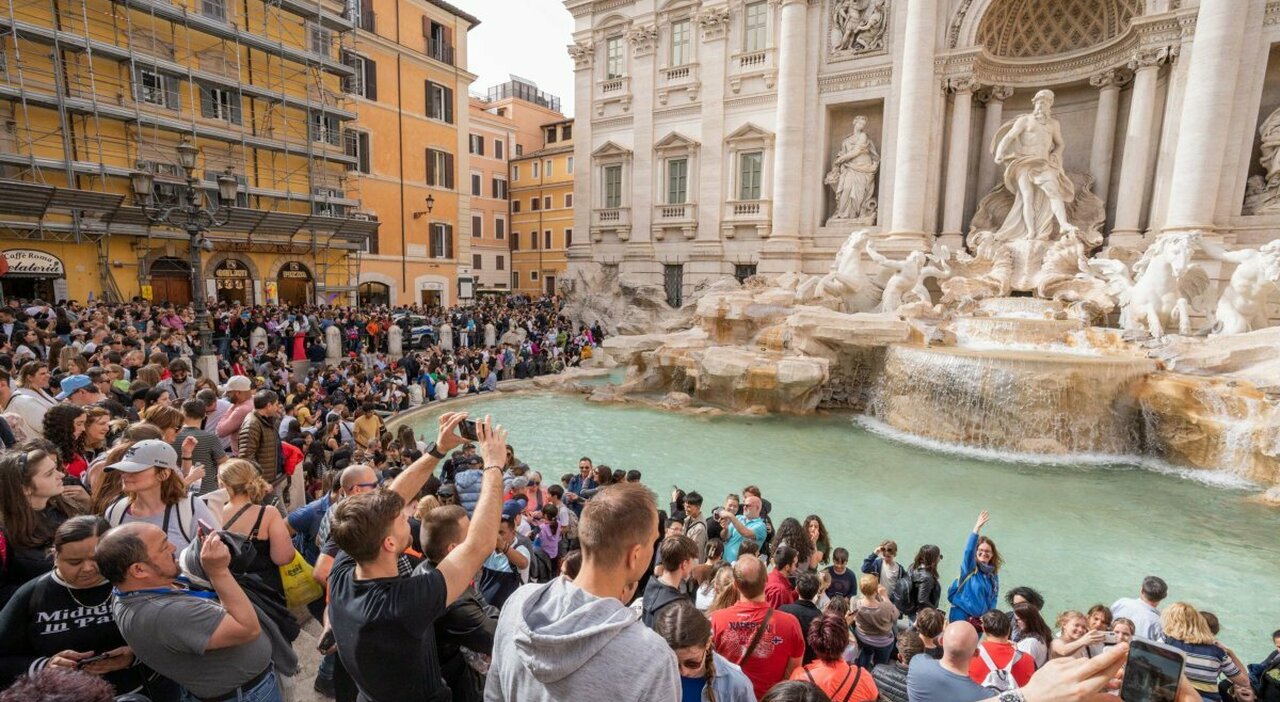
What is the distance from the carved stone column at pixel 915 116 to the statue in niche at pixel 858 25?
3.03 ft

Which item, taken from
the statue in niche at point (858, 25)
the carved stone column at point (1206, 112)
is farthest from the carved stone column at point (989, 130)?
the carved stone column at point (1206, 112)

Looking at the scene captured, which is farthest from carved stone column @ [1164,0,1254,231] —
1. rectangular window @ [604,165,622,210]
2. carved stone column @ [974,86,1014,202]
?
rectangular window @ [604,165,622,210]

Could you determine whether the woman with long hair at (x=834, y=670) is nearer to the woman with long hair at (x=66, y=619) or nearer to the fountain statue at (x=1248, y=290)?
the woman with long hair at (x=66, y=619)

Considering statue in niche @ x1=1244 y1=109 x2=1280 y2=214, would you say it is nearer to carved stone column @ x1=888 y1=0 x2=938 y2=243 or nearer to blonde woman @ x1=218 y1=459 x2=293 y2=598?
carved stone column @ x1=888 y1=0 x2=938 y2=243

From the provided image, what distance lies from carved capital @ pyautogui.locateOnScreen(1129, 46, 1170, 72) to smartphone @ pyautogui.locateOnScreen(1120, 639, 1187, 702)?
1787 centimetres

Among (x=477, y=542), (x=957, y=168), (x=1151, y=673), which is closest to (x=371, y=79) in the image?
(x=957, y=168)

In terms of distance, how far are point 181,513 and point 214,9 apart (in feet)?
70.2

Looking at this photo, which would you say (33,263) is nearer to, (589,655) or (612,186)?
(612,186)

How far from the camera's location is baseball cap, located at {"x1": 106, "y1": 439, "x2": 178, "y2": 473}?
8.46 feet

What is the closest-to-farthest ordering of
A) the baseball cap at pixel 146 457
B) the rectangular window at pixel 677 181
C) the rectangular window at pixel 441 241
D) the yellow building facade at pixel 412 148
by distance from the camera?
the baseball cap at pixel 146 457 < the rectangular window at pixel 677 181 < the yellow building facade at pixel 412 148 < the rectangular window at pixel 441 241

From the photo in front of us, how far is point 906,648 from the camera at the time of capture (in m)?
2.95

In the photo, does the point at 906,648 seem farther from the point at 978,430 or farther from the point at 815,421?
the point at 815,421

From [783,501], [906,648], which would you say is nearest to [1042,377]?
[783,501]

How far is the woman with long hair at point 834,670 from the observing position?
2.29 m
